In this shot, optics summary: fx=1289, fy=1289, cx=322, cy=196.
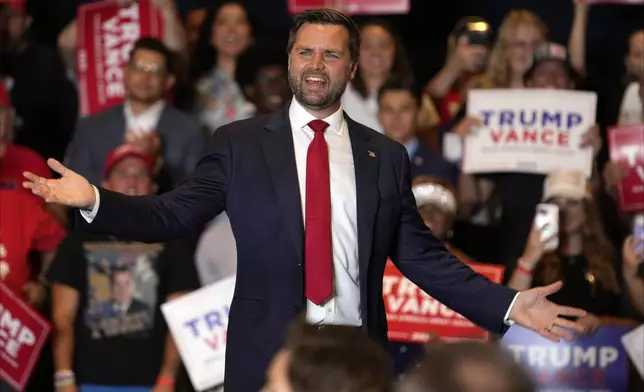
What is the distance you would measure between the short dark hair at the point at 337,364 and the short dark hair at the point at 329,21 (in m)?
1.37

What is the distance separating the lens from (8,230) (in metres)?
5.45

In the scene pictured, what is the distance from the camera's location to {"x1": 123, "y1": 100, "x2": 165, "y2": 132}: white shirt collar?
5883 mm

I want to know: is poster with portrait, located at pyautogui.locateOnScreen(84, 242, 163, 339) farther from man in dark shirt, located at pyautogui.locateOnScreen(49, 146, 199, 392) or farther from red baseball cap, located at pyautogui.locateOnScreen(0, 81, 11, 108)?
red baseball cap, located at pyautogui.locateOnScreen(0, 81, 11, 108)

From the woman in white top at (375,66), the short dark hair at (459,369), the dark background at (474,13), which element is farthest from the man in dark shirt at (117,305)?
the short dark hair at (459,369)

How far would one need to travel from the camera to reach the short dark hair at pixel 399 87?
5.94 m

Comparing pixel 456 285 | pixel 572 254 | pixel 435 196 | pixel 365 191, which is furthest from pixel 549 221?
pixel 365 191

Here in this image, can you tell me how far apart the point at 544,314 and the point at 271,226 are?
0.77 meters

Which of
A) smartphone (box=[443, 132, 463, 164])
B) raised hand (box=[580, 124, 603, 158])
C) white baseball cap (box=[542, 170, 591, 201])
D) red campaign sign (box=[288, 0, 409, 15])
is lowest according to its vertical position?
white baseball cap (box=[542, 170, 591, 201])

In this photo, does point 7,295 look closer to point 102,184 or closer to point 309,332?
point 102,184

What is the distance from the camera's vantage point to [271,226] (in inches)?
132

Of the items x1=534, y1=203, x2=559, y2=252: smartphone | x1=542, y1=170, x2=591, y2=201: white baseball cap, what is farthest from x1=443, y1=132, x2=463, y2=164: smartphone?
x1=534, y1=203, x2=559, y2=252: smartphone

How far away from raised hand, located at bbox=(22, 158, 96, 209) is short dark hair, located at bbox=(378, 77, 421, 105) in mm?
2915

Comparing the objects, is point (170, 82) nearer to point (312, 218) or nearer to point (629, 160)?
point (629, 160)

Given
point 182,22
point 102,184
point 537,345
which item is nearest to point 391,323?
point 537,345
